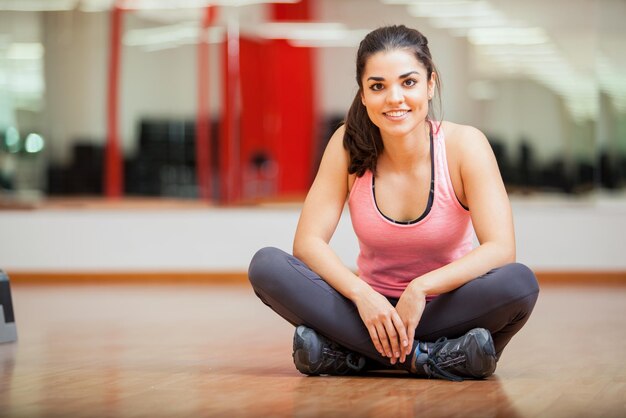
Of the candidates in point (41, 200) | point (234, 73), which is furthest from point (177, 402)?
point (41, 200)

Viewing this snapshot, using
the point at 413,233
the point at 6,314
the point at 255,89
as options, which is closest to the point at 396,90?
the point at 413,233

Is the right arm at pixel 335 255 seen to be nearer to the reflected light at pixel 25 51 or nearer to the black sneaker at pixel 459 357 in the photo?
the black sneaker at pixel 459 357

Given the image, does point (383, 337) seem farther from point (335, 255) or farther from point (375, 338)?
point (335, 255)

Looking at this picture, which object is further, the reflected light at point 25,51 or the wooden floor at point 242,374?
the reflected light at point 25,51

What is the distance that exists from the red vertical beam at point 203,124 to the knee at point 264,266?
4.55 m

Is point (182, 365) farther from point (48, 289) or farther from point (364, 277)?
point (48, 289)

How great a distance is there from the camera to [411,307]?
7.30 ft

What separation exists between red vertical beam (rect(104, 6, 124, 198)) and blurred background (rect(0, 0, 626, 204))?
0.01m

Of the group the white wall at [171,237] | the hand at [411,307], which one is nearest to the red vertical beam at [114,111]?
the white wall at [171,237]

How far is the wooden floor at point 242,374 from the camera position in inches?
78.7

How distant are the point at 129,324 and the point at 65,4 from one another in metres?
4.28

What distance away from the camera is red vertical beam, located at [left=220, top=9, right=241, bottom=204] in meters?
6.50

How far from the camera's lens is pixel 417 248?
7.91 ft

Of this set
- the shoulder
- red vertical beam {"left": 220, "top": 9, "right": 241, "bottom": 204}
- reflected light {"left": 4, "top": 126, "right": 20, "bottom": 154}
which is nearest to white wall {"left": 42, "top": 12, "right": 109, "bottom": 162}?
reflected light {"left": 4, "top": 126, "right": 20, "bottom": 154}
